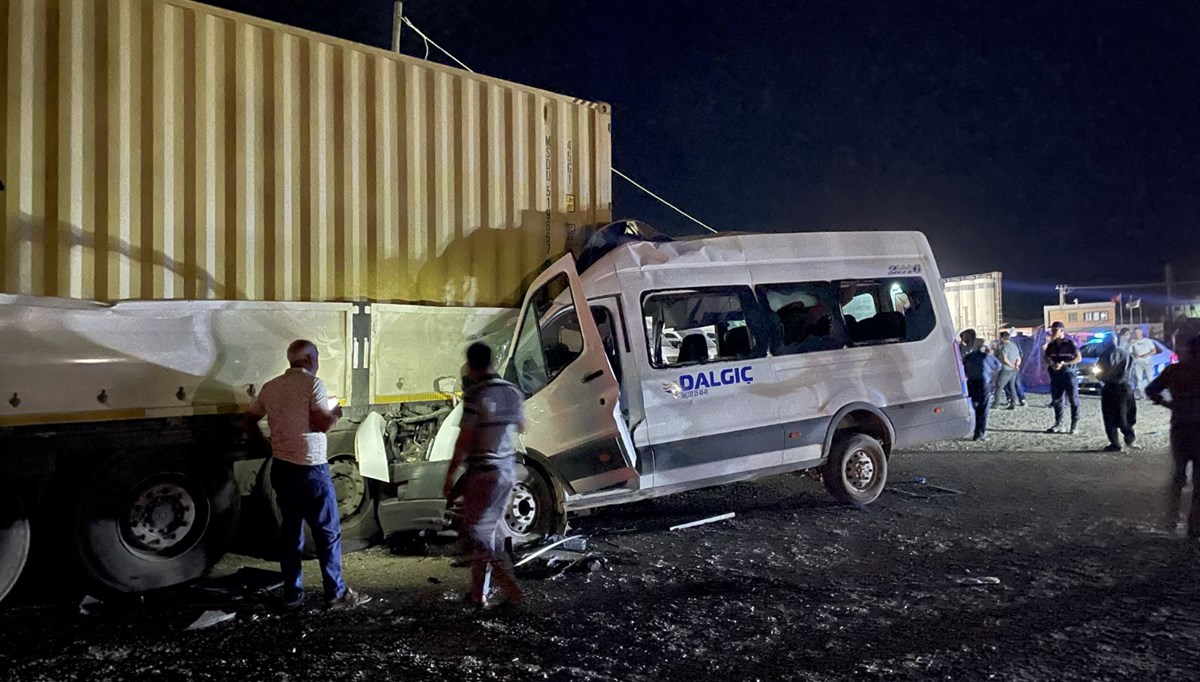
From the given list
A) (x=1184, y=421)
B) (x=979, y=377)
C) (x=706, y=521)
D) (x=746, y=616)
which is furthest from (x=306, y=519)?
(x=979, y=377)

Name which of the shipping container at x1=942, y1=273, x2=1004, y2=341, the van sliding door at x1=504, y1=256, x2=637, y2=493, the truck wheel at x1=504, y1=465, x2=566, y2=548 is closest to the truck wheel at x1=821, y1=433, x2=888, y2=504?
the van sliding door at x1=504, y1=256, x2=637, y2=493

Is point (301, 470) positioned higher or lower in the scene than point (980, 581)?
higher

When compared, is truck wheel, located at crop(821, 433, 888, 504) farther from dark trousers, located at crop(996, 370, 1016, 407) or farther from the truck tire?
dark trousers, located at crop(996, 370, 1016, 407)

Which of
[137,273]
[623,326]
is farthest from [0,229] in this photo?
[623,326]

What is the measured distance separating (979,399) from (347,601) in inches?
361

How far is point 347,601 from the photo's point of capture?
4.63 m

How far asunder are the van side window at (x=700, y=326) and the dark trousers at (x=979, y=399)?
5.62 metres

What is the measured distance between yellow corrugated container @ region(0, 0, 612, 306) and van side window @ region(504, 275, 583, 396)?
2.94 feet

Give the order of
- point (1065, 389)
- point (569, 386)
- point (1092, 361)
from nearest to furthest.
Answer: point (569, 386) < point (1065, 389) < point (1092, 361)

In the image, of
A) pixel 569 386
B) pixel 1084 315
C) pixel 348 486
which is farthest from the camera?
pixel 1084 315

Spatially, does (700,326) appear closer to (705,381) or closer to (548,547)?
(705,381)

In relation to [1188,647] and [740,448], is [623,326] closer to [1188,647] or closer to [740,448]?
[740,448]

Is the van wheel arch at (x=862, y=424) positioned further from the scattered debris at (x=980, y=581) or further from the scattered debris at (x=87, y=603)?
the scattered debris at (x=87, y=603)

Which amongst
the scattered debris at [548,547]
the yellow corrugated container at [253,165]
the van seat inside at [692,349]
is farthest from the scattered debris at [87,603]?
the van seat inside at [692,349]
